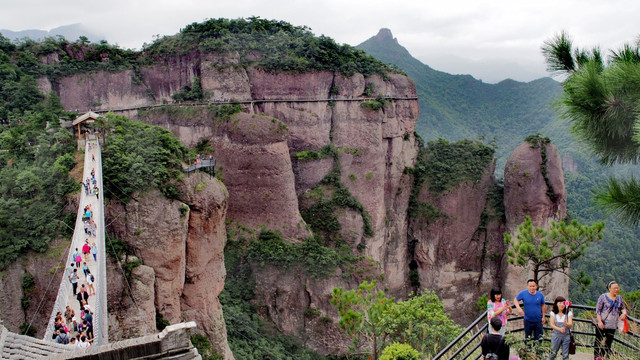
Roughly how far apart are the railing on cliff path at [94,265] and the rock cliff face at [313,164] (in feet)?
42.8

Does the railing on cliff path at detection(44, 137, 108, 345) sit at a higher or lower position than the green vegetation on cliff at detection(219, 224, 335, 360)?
higher

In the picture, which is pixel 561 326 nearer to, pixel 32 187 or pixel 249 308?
pixel 32 187

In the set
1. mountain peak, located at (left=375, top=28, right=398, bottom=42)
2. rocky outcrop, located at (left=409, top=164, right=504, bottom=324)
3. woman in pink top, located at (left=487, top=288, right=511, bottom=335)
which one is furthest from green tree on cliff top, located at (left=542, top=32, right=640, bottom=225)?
mountain peak, located at (left=375, top=28, right=398, bottom=42)

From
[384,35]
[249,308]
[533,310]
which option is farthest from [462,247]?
[384,35]

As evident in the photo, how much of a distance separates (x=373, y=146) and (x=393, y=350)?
23630mm

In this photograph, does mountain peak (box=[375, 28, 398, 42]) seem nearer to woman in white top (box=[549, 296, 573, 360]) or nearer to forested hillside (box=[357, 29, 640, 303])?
forested hillside (box=[357, 29, 640, 303])

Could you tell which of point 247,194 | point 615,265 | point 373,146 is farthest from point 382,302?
point 615,265

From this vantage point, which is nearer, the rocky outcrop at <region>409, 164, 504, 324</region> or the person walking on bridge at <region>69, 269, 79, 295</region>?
the person walking on bridge at <region>69, 269, 79, 295</region>

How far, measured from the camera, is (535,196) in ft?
108

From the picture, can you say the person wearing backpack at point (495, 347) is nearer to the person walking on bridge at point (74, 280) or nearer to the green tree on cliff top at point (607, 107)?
the green tree on cliff top at point (607, 107)

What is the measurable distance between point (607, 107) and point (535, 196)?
92.7 feet

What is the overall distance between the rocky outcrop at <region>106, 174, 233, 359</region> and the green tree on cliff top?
1295 centimetres

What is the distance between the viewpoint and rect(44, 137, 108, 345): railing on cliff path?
1077cm

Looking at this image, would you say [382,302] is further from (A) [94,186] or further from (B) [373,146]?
(B) [373,146]
